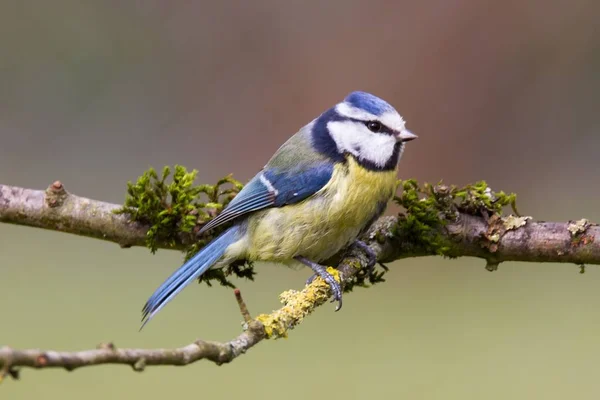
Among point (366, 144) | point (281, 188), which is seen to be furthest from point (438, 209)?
point (281, 188)

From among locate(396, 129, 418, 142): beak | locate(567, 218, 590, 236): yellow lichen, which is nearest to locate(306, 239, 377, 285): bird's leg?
locate(396, 129, 418, 142): beak

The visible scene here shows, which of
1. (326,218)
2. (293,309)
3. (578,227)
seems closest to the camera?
(293,309)

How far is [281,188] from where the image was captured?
1.68 m

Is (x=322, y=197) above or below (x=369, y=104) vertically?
below

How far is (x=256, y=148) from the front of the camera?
136 inches

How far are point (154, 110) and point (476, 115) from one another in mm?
1537

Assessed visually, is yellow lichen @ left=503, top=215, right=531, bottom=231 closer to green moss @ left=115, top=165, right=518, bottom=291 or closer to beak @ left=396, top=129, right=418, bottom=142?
green moss @ left=115, top=165, right=518, bottom=291

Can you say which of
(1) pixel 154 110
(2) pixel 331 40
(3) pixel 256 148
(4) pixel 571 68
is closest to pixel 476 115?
(4) pixel 571 68

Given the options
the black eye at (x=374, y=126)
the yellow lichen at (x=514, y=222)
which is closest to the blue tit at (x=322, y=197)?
the black eye at (x=374, y=126)

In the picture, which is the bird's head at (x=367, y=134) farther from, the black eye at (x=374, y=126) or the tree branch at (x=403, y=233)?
the tree branch at (x=403, y=233)

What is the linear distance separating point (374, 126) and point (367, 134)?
2 cm

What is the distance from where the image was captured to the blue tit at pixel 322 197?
5.36 ft

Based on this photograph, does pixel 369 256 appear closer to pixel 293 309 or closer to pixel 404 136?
pixel 404 136

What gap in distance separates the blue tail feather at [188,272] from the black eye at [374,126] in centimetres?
38
